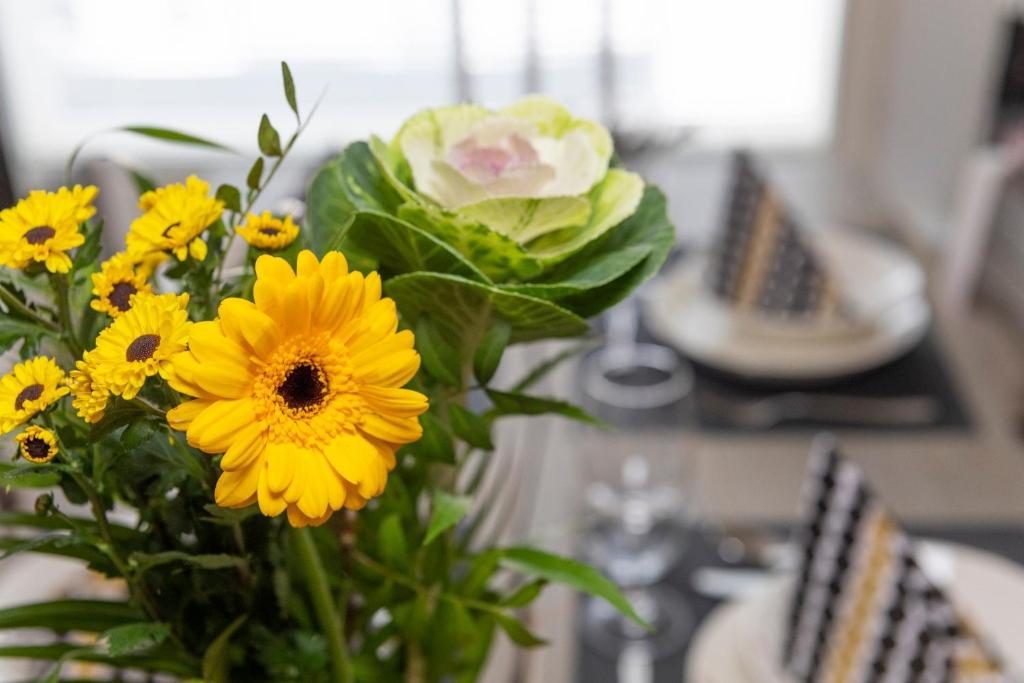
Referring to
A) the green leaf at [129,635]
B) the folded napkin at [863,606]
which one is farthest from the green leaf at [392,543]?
the folded napkin at [863,606]

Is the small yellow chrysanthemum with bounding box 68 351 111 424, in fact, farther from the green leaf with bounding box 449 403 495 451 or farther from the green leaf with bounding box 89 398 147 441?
the green leaf with bounding box 449 403 495 451

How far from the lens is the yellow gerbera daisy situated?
306 millimetres

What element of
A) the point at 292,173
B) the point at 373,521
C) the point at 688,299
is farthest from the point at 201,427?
the point at 292,173

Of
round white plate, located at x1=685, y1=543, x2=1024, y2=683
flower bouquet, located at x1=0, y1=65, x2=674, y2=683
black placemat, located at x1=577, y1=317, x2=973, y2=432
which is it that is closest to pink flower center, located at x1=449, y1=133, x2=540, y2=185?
flower bouquet, located at x1=0, y1=65, x2=674, y2=683

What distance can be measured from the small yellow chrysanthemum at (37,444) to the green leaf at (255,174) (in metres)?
0.12

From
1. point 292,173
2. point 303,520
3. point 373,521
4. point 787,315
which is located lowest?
point 292,173

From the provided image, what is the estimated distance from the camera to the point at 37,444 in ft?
1.03

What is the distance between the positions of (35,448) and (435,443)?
5.9 inches

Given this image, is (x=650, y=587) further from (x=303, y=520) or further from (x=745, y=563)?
(x=303, y=520)

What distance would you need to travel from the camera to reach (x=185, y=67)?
9.36 feet

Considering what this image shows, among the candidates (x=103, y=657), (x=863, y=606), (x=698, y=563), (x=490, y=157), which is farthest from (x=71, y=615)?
(x=698, y=563)

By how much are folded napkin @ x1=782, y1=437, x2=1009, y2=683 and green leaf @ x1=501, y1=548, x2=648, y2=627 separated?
35cm

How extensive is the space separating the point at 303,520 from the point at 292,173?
2307 millimetres

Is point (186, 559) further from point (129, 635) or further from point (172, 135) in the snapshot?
point (172, 135)
